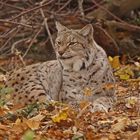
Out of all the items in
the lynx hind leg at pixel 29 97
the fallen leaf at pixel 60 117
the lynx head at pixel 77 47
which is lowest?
the lynx hind leg at pixel 29 97

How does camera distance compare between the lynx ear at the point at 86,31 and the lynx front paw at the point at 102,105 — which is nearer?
the lynx front paw at the point at 102,105

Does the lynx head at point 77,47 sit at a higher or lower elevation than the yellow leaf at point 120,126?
higher

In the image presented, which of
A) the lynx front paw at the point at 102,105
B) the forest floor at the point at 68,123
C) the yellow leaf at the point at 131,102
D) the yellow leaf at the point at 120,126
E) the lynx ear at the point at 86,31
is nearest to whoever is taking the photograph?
the forest floor at the point at 68,123

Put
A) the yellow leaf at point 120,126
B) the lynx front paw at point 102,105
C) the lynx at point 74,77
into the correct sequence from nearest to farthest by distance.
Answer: the yellow leaf at point 120,126 → the lynx front paw at point 102,105 → the lynx at point 74,77

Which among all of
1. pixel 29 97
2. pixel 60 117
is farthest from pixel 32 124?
pixel 29 97

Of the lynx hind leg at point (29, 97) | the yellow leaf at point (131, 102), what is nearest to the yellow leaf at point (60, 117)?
the yellow leaf at point (131, 102)

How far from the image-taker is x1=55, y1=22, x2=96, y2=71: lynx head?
8.26m

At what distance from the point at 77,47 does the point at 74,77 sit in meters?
0.39

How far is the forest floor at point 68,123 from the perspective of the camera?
219 inches

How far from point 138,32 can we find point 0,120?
6066 mm

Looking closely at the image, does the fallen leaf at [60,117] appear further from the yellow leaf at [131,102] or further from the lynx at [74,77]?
the lynx at [74,77]

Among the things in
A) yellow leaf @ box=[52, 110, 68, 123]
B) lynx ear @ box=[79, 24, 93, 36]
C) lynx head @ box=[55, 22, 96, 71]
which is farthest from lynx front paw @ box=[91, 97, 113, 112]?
yellow leaf @ box=[52, 110, 68, 123]

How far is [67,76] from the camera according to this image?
8.43 m

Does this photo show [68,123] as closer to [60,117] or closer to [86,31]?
[60,117]
